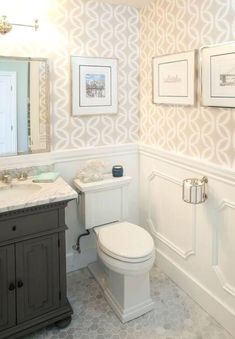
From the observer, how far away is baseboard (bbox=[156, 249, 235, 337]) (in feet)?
6.63

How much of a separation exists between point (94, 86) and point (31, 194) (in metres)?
1.04

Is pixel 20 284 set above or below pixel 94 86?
below

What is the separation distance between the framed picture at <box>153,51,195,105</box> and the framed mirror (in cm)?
85

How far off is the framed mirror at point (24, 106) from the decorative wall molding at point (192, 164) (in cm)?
85

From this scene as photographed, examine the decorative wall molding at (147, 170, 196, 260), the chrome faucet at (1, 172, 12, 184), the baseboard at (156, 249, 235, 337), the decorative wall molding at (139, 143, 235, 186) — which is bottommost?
the baseboard at (156, 249, 235, 337)

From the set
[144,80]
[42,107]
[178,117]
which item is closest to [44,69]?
[42,107]

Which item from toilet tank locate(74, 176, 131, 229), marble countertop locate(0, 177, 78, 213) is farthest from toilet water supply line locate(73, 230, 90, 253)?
marble countertop locate(0, 177, 78, 213)

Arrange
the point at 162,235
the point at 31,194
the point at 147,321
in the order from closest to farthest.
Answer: the point at 31,194
the point at 147,321
the point at 162,235

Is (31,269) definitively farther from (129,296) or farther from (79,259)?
(79,259)

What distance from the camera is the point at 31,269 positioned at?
1892 mm

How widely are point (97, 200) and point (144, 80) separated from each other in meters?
1.09

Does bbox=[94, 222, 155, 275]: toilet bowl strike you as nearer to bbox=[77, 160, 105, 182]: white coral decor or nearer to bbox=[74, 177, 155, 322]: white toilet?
bbox=[74, 177, 155, 322]: white toilet

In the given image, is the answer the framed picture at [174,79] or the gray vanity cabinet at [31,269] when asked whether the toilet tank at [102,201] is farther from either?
the framed picture at [174,79]

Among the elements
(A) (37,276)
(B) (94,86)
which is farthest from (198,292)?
(B) (94,86)
